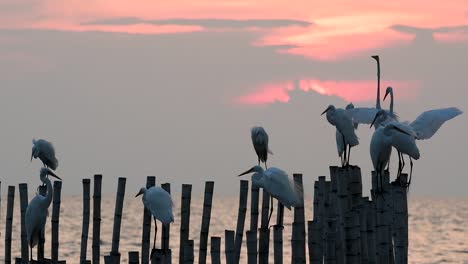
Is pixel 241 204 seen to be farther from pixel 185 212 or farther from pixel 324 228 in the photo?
pixel 324 228

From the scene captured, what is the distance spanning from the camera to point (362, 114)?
16.5m

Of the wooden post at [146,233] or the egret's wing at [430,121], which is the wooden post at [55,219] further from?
the egret's wing at [430,121]

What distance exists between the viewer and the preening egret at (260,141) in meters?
18.4

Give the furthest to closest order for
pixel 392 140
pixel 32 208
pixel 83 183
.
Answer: pixel 83 183, pixel 32 208, pixel 392 140

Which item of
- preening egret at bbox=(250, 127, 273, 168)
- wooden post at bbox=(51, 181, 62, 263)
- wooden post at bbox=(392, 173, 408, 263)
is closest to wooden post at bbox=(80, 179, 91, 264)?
wooden post at bbox=(51, 181, 62, 263)

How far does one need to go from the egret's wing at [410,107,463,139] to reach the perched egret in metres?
0.63

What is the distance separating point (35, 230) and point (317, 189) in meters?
3.67

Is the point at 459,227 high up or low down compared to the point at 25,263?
up

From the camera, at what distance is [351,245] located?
12984mm

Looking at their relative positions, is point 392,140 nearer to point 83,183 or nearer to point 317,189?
point 317,189

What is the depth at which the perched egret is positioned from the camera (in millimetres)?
14164

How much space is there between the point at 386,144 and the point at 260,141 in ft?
14.5

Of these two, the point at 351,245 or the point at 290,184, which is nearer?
the point at 351,245

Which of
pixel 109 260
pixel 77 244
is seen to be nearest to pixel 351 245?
pixel 109 260
